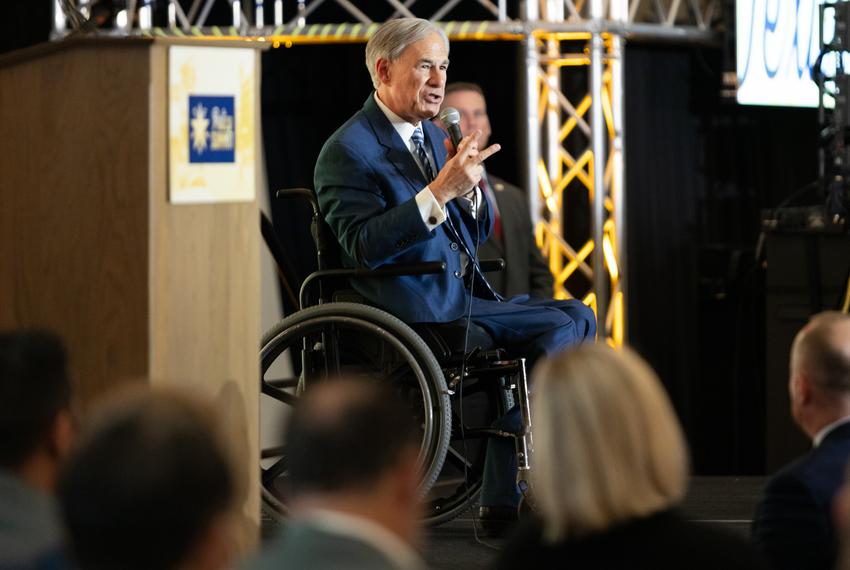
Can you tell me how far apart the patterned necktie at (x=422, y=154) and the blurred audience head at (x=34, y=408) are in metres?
1.92

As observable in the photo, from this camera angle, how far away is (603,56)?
243 inches

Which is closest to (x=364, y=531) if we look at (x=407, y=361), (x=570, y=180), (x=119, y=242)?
(x=119, y=242)

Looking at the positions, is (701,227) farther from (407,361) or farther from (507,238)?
(407,361)

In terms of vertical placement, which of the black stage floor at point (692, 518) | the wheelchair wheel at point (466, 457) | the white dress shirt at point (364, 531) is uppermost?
the white dress shirt at point (364, 531)

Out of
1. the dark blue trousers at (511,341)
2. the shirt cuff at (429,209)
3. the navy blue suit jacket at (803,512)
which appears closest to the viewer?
the navy blue suit jacket at (803,512)

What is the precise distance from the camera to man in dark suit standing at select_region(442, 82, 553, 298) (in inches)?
201

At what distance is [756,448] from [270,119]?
104 inches

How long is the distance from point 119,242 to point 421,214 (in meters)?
1.01

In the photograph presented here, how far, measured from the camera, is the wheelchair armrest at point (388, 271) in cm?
336

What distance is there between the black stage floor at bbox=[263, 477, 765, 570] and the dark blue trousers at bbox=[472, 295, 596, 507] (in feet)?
0.42

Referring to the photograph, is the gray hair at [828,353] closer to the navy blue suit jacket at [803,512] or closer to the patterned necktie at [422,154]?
the navy blue suit jacket at [803,512]

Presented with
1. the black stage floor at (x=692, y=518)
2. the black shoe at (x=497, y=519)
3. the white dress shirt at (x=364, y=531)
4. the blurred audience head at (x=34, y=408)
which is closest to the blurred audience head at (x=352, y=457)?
the white dress shirt at (x=364, y=531)

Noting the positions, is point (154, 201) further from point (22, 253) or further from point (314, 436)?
point (314, 436)

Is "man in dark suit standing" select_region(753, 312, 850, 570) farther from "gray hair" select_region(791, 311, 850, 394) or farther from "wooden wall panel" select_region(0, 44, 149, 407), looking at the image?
"wooden wall panel" select_region(0, 44, 149, 407)
